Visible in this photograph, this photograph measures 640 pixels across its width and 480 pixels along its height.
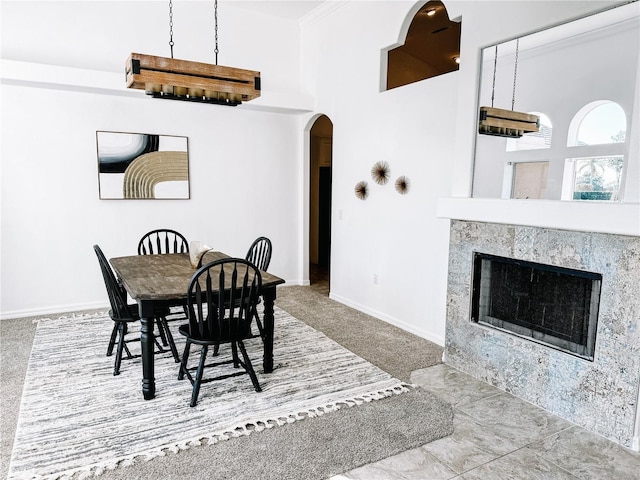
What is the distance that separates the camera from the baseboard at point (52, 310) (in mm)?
4500

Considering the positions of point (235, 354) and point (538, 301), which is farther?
point (235, 354)

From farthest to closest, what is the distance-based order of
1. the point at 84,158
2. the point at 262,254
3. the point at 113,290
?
the point at 84,158, the point at 262,254, the point at 113,290

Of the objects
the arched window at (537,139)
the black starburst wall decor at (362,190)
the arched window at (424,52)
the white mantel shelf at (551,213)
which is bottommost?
the white mantel shelf at (551,213)

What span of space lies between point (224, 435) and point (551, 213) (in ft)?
7.63

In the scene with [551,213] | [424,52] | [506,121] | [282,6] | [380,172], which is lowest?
[551,213]

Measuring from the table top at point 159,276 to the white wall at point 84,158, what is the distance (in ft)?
→ 4.24

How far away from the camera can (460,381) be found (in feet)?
10.3

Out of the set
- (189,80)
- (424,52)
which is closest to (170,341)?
(189,80)

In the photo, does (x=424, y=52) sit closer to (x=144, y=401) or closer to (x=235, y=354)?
(x=235, y=354)

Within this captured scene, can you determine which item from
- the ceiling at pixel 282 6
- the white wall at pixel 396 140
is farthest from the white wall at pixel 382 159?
the ceiling at pixel 282 6

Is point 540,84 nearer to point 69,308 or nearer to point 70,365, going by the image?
point 70,365

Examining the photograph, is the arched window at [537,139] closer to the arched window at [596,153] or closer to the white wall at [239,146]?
the arched window at [596,153]

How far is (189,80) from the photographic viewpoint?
276cm

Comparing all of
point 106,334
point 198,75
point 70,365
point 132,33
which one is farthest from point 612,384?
point 132,33
